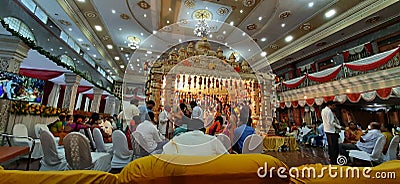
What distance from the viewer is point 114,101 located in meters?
13.2

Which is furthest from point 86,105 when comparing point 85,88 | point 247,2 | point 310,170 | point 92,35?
point 310,170

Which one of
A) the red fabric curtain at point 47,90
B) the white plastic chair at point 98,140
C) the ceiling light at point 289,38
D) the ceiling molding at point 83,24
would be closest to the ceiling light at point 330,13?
the ceiling light at point 289,38

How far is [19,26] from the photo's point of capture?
410 centimetres

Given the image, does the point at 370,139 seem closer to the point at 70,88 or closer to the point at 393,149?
the point at 393,149

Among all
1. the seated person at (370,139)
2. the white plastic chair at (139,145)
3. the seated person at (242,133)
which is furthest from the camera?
the seated person at (370,139)

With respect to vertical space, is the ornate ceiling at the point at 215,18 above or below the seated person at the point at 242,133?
above

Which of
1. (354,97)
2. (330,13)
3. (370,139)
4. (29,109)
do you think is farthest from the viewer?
(354,97)

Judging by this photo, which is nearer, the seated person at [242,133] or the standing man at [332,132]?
the seated person at [242,133]

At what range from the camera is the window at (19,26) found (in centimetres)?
376

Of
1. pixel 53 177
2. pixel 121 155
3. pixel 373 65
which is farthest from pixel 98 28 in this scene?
pixel 373 65

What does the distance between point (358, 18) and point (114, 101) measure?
45.9 feet

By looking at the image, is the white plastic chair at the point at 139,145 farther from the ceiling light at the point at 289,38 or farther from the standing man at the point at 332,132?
the ceiling light at the point at 289,38

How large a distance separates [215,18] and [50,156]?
19.3ft

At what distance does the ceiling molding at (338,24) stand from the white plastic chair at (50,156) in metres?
7.91
